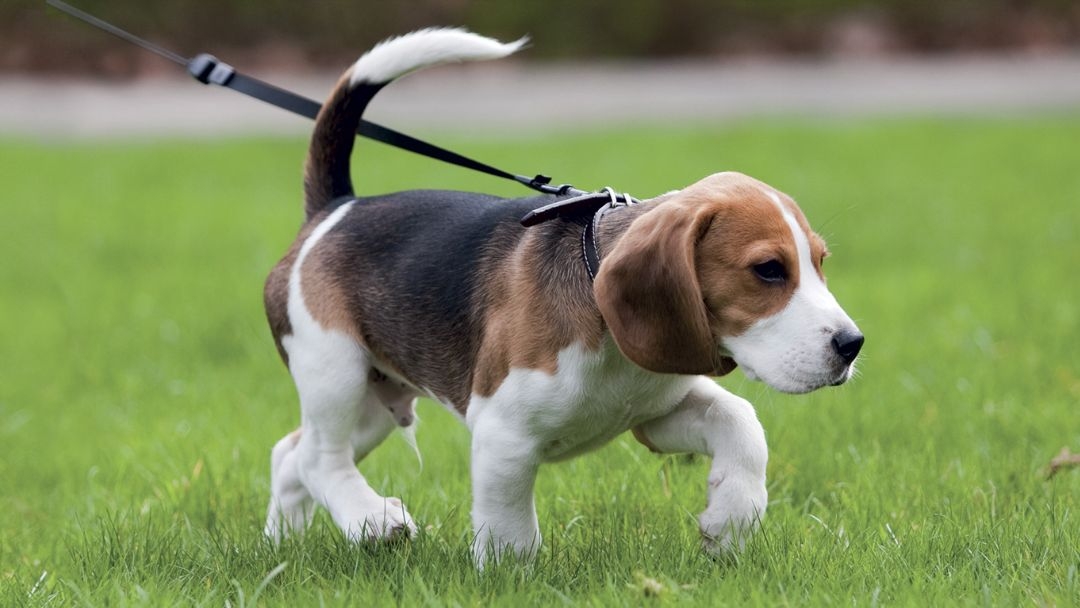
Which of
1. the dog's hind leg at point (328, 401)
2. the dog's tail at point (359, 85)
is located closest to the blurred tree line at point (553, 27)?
the dog's tail at point (359, 85)

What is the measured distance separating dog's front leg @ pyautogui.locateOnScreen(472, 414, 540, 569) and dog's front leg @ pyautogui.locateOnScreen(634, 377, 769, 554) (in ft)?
1.49

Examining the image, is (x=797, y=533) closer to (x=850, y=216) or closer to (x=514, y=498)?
(x=514, y=498)

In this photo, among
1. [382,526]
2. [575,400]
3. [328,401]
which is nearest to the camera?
[575,400]

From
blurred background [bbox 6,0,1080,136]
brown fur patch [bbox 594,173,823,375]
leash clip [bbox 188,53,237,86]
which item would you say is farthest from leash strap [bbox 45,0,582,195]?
blurred background [bbox 6,0,1080,136]

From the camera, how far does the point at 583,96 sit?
68.8ft

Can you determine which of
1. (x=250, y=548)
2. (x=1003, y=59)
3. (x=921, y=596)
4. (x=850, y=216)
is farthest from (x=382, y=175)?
(x=1003, y=59)

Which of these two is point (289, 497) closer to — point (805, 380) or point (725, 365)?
point (725, 365)

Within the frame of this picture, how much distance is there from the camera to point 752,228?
11.6ft

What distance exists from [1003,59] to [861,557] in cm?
2042

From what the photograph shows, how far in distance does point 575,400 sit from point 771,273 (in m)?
0.61

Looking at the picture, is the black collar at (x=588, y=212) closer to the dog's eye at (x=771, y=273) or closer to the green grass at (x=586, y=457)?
the dog's eye at (x=771, y=273)

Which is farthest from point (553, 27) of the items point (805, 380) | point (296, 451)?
point (805, 380)

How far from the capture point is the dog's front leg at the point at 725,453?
3.92 meters

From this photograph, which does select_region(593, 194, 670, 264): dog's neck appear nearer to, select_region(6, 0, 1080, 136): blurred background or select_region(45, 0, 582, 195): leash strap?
select_region(45, 0, 582, 195): leash strap
